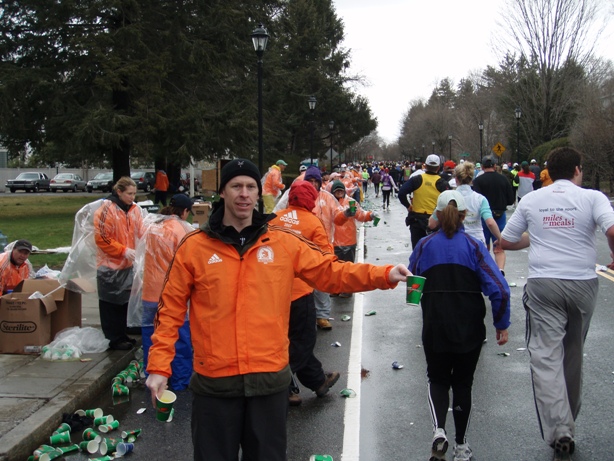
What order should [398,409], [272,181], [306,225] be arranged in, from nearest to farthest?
[398,409], [306,225], [272,181]

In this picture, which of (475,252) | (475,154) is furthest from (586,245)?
(475,154)

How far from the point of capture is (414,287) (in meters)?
3.45

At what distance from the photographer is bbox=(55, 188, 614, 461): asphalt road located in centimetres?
503

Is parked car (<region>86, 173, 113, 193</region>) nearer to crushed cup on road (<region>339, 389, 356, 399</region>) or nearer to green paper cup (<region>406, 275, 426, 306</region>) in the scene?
crushed cup on road (<region>339, 389, 356, 399</region>)

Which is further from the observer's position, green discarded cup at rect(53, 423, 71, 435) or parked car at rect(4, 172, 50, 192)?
parked car at rect(4, 172, 50, 192)

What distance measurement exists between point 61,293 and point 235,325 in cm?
507

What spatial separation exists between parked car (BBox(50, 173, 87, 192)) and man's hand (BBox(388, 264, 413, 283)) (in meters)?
54.3

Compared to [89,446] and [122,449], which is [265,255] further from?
[89,446]

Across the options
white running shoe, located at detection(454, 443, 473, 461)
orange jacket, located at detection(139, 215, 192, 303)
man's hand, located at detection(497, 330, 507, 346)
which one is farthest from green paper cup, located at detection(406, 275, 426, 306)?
orange jacket, located at detection(139, 215, 192, 303)

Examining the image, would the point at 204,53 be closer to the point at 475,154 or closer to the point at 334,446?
the point at 334,446

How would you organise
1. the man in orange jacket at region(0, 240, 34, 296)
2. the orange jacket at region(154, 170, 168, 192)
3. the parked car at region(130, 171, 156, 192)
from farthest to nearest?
1. the parked car at region(130, 171, 156, 192)
2. the orange jacket at region(154, 170, 168, 192)
3. the man in orange jacket at region(0, 240, 34, 296)

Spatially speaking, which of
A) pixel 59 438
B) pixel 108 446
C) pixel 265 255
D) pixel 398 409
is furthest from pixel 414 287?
pixel 59 438

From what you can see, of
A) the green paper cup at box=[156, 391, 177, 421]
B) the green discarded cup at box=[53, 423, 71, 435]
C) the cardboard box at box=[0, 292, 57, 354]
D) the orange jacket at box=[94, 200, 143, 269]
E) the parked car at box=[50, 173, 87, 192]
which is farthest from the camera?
the parked car at box=[50, 173, 87, 192]

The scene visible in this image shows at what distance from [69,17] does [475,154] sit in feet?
152
